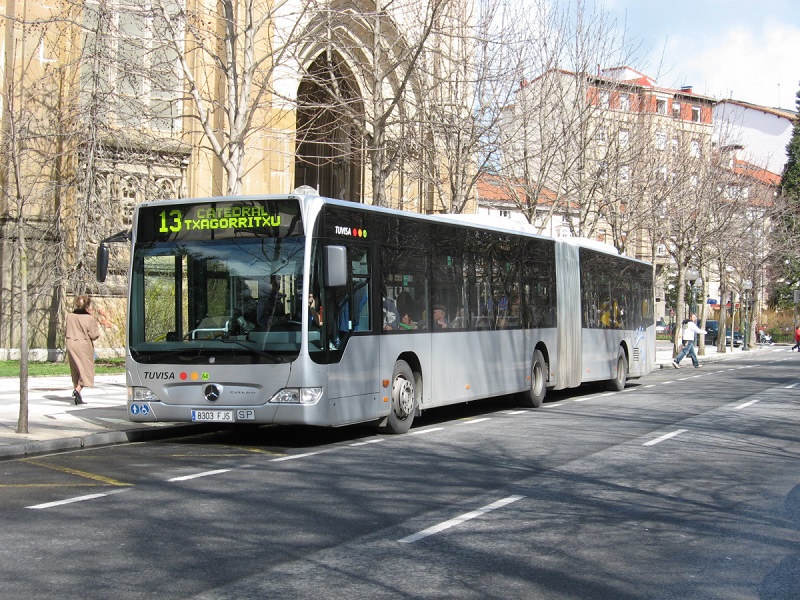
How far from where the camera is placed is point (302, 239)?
1212 cm

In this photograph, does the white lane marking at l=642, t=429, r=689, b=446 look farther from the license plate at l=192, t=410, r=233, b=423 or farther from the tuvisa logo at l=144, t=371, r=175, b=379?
the tuvisa logo at l=144, t=371, r=175, b=379

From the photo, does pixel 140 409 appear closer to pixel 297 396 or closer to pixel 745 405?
pixel 297 396

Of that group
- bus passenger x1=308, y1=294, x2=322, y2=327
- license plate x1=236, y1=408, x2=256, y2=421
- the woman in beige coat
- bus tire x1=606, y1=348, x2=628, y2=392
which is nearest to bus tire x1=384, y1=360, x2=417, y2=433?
bus passenger x1=308, y1=294, x2=322, y2=327

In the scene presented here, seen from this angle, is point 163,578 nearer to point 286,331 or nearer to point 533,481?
point 533,481

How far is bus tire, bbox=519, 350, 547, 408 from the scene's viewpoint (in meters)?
18.8

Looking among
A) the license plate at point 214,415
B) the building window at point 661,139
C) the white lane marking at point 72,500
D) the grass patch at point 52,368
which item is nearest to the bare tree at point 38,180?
the grass patch at point 52,368

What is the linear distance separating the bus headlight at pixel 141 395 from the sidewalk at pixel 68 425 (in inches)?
25.0

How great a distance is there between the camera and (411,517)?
7.96 m

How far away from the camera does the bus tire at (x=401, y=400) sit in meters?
13.8

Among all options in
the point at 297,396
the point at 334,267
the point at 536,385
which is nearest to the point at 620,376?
the point at 536,385

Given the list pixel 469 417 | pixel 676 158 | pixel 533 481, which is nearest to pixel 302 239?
pixel 533 481

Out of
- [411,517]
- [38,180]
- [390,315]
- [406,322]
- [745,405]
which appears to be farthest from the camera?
[38,180]

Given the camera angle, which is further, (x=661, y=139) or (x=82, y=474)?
(x=661, y=139)

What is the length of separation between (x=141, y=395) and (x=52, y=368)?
1255 centimetres
